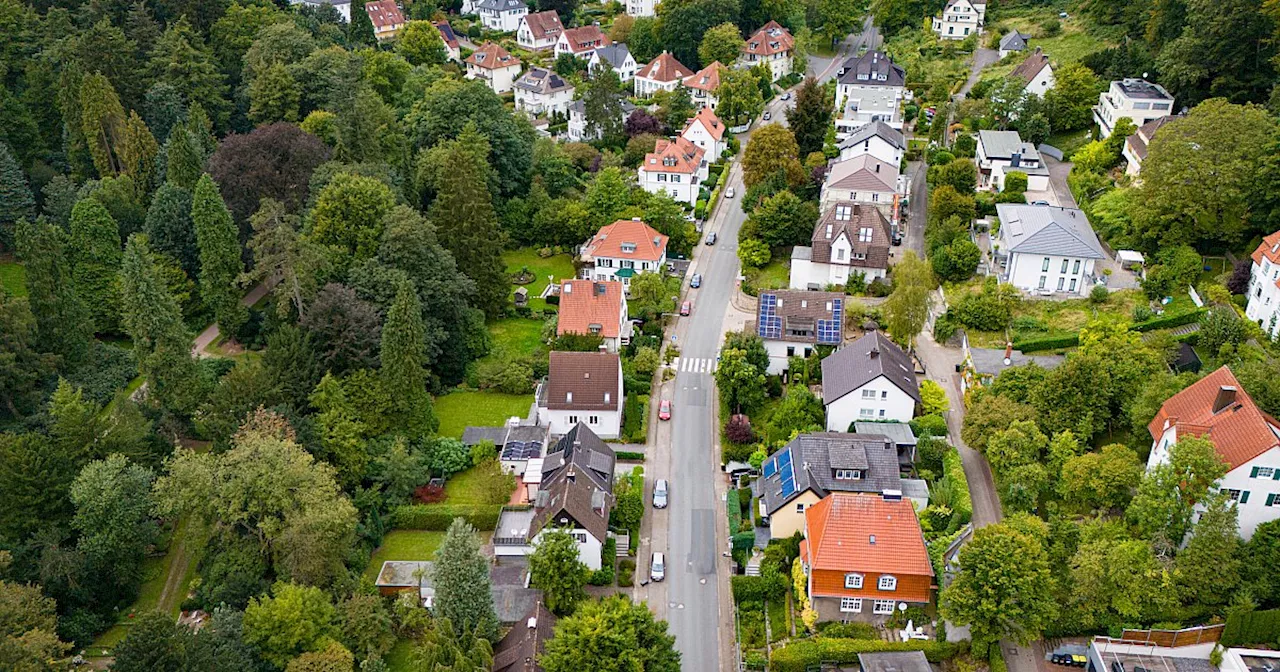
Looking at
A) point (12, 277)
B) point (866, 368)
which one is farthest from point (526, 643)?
point (12, 277)

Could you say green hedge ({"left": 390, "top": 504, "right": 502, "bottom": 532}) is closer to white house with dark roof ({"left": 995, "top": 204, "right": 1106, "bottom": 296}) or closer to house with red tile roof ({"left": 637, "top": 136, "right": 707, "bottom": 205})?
white house with dark roof ({"left": 995, "top": 204, "right": 1106, "bottom": 296})

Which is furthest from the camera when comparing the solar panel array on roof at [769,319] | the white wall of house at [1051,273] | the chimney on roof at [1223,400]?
the white wall of house at [1051,273]

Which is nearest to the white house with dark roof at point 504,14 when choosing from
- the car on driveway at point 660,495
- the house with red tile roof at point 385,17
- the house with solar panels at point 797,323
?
the house with red tile roof at point 385,17

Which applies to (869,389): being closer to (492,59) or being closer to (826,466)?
(826,466)

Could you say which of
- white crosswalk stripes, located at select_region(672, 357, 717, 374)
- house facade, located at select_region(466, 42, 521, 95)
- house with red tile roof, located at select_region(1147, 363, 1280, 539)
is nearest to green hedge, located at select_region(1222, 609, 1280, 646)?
house with red tile roof, located at select_region(1147, 363, 1280, 539)

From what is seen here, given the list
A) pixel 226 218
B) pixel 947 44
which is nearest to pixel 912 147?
pixel 947 44

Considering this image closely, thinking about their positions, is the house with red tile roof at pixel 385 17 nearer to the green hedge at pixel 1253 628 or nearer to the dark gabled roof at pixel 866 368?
the dark gabled roof at pixel 866 368
